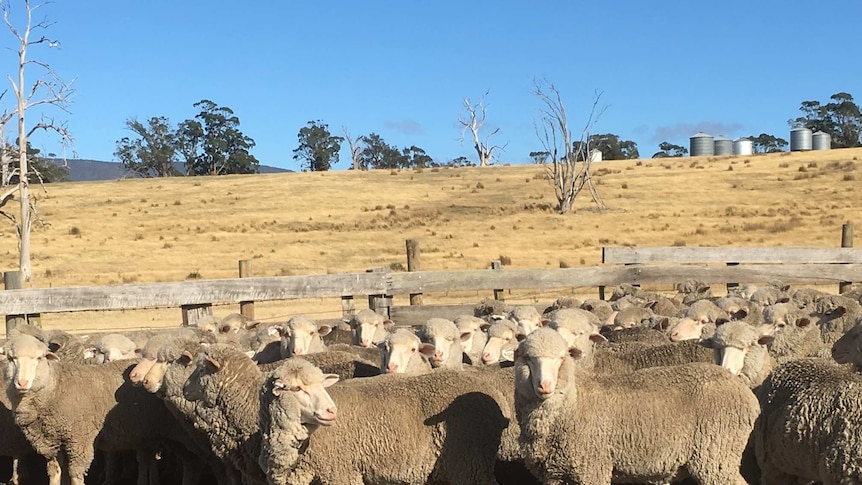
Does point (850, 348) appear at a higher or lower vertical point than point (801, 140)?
lower

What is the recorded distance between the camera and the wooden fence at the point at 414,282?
35.8 ft

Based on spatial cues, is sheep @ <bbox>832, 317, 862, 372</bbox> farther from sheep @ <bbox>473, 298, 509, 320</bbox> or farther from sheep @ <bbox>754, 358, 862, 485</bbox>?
sheep @ <bbox>473, 298, 509, 320</bbox>

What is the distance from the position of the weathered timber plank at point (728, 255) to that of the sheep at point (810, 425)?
839cm

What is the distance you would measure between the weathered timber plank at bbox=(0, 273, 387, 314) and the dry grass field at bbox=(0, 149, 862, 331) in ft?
26.3

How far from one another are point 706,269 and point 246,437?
9.16 metres

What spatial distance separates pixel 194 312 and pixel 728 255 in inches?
342

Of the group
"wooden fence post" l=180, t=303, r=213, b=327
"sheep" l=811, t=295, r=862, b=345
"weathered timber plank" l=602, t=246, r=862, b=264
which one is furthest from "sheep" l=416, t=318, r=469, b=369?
"weathered timber plank" l=602, t=246, r=862, b=264

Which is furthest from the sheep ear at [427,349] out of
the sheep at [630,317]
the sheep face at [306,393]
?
the sheep at [630,317]

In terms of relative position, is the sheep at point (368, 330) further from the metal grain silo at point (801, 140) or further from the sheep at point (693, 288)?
the metal grain silo at point (801, 140)

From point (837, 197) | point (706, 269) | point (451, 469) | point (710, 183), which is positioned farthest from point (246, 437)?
point (710, 183)

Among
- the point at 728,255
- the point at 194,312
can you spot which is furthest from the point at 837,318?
the point at 194,312

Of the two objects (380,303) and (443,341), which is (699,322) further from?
(380,303)

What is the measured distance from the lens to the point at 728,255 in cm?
1478

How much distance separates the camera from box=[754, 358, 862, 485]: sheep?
5156 millimetres
